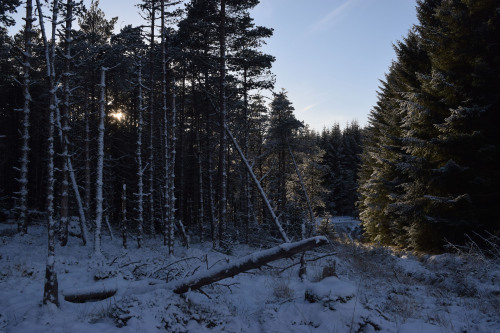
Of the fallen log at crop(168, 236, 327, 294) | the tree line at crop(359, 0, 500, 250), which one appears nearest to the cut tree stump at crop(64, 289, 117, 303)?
the fallen log at crop(168, 236, 327, 294)

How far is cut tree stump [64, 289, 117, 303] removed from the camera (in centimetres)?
614

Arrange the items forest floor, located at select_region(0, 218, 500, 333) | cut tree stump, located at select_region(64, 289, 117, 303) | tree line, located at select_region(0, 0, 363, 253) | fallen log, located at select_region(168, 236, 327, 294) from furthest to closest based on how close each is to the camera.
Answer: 1. tree line, located at select_region(0, 0, 363, 253)
2. cut tree stump, located at select_region(64, 289, 117, 303)
3. fallen log, located at select_region(168, 236, 327, 294)
4. forest floor, located at select_region(0, 218, 500, 333)

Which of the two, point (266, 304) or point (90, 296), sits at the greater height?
point (90, 296)

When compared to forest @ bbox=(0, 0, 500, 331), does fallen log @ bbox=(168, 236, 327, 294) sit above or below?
below

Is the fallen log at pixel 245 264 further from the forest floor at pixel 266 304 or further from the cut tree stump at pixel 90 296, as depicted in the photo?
the cut tree stump at pixel 90 296

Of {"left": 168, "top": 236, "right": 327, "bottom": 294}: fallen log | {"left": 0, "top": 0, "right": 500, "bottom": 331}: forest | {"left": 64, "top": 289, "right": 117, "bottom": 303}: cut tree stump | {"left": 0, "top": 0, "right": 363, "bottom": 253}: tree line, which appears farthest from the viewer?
{"left": 0, "top": 0, "right": 363, "bottom": 253}: tree line

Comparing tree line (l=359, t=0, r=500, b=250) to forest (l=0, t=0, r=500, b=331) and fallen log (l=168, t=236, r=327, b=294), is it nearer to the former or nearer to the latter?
forest (l=0, t=0, r=500, b=331)

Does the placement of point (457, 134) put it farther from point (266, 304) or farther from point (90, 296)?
point (90, 296)

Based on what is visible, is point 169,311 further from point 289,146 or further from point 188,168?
point 188,168

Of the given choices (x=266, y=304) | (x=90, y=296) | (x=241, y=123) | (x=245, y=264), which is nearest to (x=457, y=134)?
(x=266, y=304)

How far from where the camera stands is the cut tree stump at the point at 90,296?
6145mm

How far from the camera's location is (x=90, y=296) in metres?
6.29

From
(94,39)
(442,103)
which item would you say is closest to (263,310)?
(442,103)

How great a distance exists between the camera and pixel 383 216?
18203 millimetres
